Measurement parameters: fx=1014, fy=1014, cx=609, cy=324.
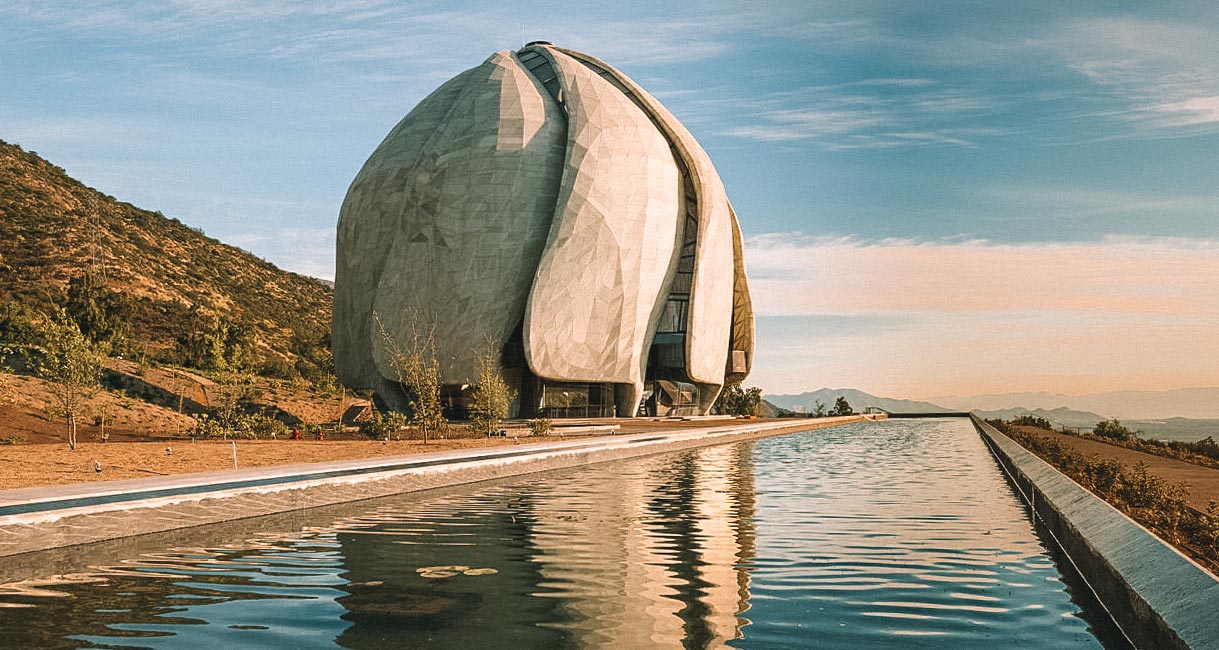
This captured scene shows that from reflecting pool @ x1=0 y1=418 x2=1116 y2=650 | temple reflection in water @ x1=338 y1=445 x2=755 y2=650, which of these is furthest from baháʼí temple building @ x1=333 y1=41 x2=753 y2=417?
reflecting pool @ x1=0 y1=418 x2=1116 y2=650

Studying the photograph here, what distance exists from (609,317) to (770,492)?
31737 millimetres

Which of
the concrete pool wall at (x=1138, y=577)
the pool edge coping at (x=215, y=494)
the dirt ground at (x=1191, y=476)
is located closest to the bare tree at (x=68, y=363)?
the pool edge coping at (x=215, y=494)

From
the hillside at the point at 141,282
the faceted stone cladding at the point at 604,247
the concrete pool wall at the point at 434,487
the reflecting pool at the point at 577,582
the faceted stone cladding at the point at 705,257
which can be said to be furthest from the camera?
the hillside at the point at 141,282

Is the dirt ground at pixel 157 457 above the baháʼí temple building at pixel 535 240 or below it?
below

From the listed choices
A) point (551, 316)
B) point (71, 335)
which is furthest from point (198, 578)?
point (551, 316)

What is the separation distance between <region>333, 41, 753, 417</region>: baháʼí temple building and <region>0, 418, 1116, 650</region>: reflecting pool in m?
31.9

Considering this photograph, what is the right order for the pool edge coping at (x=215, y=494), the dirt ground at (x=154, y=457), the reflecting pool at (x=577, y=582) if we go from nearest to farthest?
1. the reflecting pool at (x=577, y=582)
2. the pool edge coping at (x=215, y=494)
3. the dirt ground at (x=154, y=457)

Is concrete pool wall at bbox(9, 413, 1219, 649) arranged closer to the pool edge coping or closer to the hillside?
the pool edge coping

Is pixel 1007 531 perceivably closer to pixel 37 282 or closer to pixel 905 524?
pixel 905 524

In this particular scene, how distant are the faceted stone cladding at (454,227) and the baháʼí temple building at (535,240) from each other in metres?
0.07

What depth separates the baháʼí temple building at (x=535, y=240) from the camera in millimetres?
45219

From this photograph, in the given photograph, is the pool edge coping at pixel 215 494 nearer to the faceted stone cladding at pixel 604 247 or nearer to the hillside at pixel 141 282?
the faceted stone cladding at pixel 604 247

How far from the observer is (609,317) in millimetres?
46469

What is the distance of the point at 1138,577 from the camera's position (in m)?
5.76
